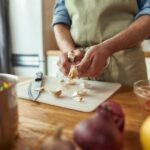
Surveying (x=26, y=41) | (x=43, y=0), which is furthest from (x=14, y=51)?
(x=43, y=0)

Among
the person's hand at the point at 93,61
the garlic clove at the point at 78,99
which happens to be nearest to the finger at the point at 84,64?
the person's hand at the point at 93,61

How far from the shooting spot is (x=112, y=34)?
878 mm

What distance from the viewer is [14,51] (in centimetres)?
210

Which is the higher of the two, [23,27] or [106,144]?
[23,27]

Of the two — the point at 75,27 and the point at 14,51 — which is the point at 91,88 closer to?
the point at 75,27

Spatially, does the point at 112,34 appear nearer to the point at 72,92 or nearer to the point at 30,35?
the point at 72,92

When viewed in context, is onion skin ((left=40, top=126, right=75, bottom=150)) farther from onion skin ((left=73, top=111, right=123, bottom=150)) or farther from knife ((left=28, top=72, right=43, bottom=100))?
knife ((left=28, top=72, right=43, bottom=100))

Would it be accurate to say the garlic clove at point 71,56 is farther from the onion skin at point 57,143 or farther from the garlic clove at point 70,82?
the onion skin at point 57,143

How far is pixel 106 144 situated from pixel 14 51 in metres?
1.95

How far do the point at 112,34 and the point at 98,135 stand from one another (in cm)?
67

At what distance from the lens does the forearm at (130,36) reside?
772 mm

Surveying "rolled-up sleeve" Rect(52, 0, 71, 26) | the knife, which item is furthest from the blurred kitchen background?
the knife

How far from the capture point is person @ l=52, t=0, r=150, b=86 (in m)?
0.81

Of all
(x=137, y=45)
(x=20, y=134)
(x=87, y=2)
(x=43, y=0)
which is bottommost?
(x=20, y=134)
